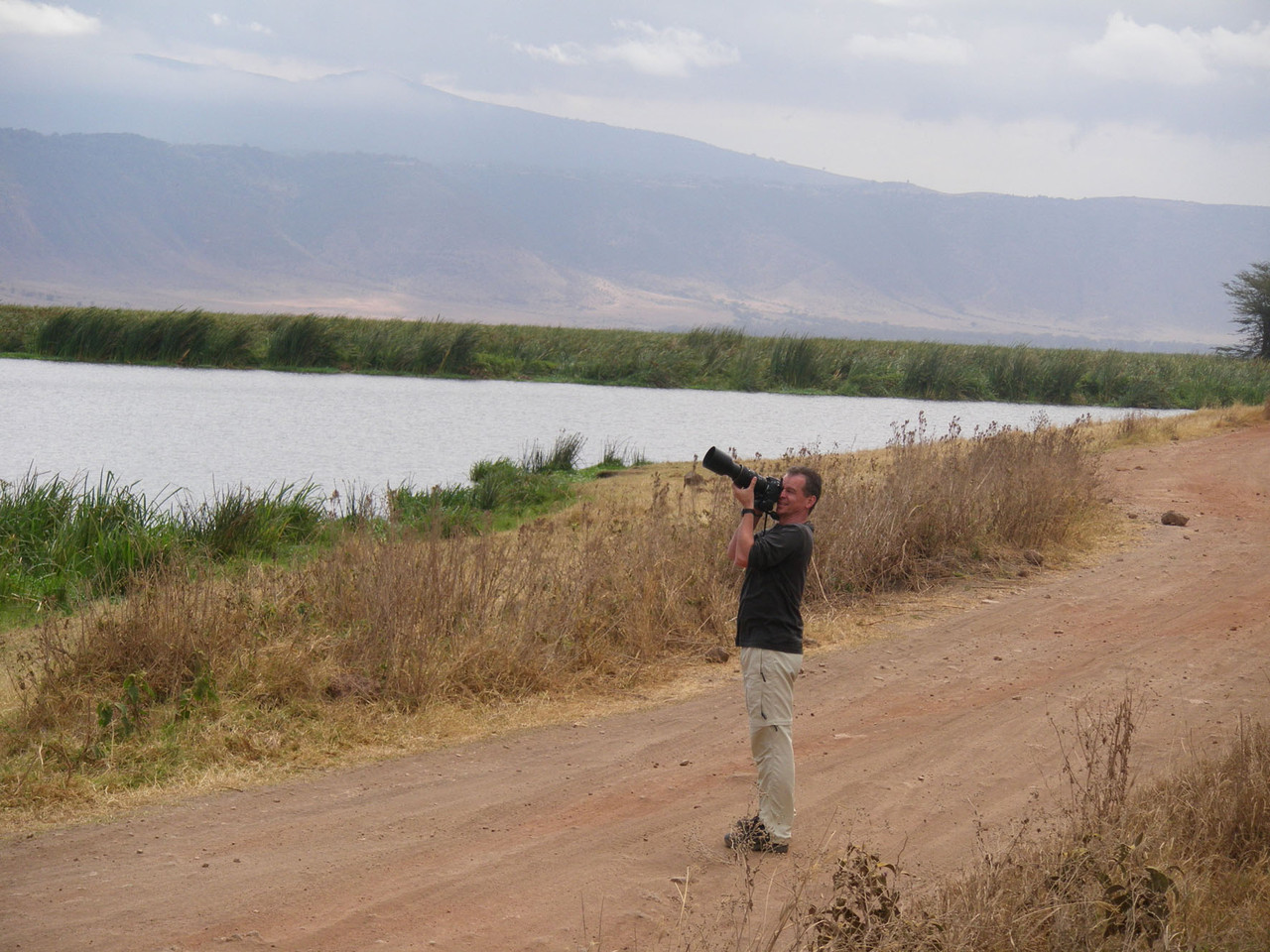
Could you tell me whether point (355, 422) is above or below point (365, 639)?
above

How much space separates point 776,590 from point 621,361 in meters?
37.1

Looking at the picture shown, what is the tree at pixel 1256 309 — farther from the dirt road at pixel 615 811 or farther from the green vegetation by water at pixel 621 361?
the dirt road at pixel 615 811

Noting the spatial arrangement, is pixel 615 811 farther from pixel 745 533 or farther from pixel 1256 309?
pixel 1256 309

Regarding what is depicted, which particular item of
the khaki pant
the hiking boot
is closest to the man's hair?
the khaki pant

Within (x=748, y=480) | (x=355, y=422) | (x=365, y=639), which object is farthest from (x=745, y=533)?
(x=355, y=422)

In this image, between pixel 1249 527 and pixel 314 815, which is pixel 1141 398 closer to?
pixel 1249 527

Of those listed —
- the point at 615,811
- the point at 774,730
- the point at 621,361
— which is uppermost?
the point at 621,361

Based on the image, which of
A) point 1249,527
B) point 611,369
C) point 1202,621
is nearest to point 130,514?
point 1202,621

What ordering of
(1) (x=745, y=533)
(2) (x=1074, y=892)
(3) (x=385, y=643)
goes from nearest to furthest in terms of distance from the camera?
(2) (x=1074, y=892) < (1) (x=745, y=533) < (3) (x=385, y=643)

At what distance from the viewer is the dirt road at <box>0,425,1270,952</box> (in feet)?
14.5

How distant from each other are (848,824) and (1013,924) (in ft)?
4.54

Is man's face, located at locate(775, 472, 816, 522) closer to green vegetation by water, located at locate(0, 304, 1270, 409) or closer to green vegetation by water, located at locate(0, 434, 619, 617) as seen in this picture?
green vegetation by water, located at locate(0, 434, 619, 617)

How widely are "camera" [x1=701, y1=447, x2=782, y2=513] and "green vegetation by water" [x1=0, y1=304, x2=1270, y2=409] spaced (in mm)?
34512

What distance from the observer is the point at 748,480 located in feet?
16.3
